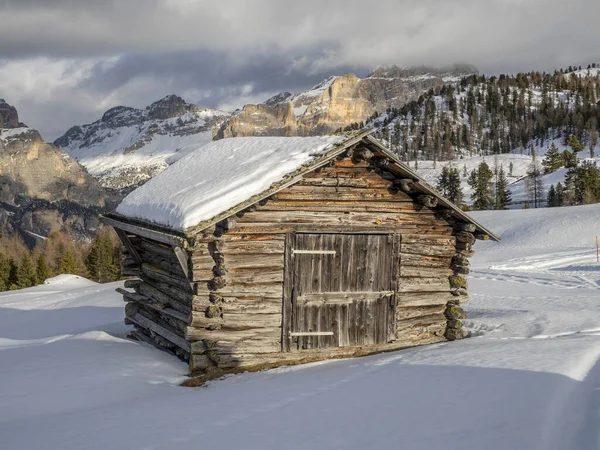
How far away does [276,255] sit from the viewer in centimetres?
1085

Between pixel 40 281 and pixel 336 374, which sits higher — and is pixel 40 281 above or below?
below

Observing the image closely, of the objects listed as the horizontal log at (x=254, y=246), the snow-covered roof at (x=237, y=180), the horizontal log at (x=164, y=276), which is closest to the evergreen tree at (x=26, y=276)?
Answer: the snow-covered roof at (x=237, y=180)

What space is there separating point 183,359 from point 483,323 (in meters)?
6.99

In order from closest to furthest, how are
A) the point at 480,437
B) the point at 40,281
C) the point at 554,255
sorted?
the point at 480,437 < the point at 554,255 < the point at 40,281

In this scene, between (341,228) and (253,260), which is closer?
(253,260)

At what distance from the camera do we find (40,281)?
206ft

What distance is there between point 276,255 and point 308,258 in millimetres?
635

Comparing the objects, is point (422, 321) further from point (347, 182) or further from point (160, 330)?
point (160, 330)

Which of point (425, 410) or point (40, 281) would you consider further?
point (40, 281)

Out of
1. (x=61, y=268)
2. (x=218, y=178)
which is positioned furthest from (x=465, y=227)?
(x=61, y=268)

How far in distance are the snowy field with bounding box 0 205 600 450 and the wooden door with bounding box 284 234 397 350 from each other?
704mm

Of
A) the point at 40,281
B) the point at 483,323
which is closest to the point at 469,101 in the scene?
the point at 40,281

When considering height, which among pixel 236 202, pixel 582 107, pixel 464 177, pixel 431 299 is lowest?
pixel 431 299

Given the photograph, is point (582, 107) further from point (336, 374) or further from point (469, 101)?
point (336, 374)
